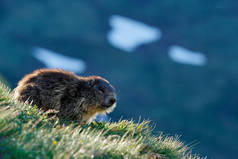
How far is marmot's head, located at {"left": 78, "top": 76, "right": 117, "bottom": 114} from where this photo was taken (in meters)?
8.01

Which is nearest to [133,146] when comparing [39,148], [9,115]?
[39,148]

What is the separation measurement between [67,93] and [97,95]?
76 cm

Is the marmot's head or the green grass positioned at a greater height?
the marmot's head

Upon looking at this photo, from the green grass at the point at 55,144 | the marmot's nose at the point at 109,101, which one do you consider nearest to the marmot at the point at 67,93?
the marmot's nose at the point at 109,101

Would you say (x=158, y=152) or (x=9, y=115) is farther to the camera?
(x=158, y=152)

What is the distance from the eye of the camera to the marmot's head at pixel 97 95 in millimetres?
8013

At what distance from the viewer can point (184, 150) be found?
7.18 metres

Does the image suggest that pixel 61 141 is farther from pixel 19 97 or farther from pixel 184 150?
pixel 184 150

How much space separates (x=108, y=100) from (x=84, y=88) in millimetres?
693

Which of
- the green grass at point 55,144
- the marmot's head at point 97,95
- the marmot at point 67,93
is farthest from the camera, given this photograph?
the marmot's head at point 97,95

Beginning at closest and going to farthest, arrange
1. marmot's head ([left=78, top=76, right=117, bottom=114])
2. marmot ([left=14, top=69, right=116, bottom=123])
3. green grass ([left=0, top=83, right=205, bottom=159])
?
green grass ([left=0, top=83, right=205, bottom=159]), marmot ([left=14, top=69, right=116, bottom=123]), marmot's head ([left=78, top=76, right=117, bottom=114])

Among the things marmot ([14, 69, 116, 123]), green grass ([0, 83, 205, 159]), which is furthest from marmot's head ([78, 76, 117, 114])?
green grass ([0, 83, 205, 159])

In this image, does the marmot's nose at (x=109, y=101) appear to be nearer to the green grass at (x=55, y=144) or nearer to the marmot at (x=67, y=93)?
the marmot at (x=67, y=93)

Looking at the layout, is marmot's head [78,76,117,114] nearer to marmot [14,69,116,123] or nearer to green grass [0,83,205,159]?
marmot [14,69,116,123]
